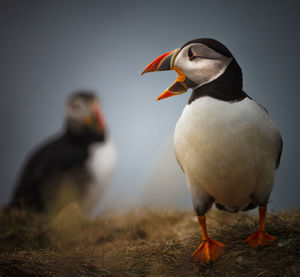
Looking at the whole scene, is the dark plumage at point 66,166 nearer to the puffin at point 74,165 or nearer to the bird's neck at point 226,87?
the puffin at point 74,165

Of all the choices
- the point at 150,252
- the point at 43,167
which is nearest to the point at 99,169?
the point at 43,167

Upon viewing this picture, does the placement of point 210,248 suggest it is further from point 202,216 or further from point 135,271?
point 135,271

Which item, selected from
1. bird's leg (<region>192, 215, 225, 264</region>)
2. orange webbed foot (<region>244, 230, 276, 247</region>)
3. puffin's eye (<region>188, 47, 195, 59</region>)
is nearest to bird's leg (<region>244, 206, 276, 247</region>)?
orange webbed foot (<region>244, 230, 276, 247</region>)

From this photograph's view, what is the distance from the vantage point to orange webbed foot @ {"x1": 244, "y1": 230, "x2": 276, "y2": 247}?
5.39 ft

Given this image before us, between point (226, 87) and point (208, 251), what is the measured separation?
0.81 metres

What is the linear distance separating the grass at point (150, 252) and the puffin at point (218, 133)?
0.08 meters

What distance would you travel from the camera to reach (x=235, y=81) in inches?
61.6

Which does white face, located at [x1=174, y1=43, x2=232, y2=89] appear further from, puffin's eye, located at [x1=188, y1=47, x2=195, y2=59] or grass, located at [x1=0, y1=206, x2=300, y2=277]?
grass, located at [x1=0, y1=206, x2=300, y2=277]

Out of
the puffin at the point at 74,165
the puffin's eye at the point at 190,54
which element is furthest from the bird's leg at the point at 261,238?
the puffin at the point at 74,165

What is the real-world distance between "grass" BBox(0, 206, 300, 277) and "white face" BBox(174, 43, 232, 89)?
88 cm

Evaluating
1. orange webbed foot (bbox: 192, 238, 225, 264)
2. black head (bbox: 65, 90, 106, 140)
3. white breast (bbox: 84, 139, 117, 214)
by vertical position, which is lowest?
white breast (bbox: 84, 139, 117, 214)

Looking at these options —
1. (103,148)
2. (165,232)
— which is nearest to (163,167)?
(165,232)

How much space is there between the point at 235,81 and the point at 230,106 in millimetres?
146

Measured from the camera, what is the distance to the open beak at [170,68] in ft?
5.36
